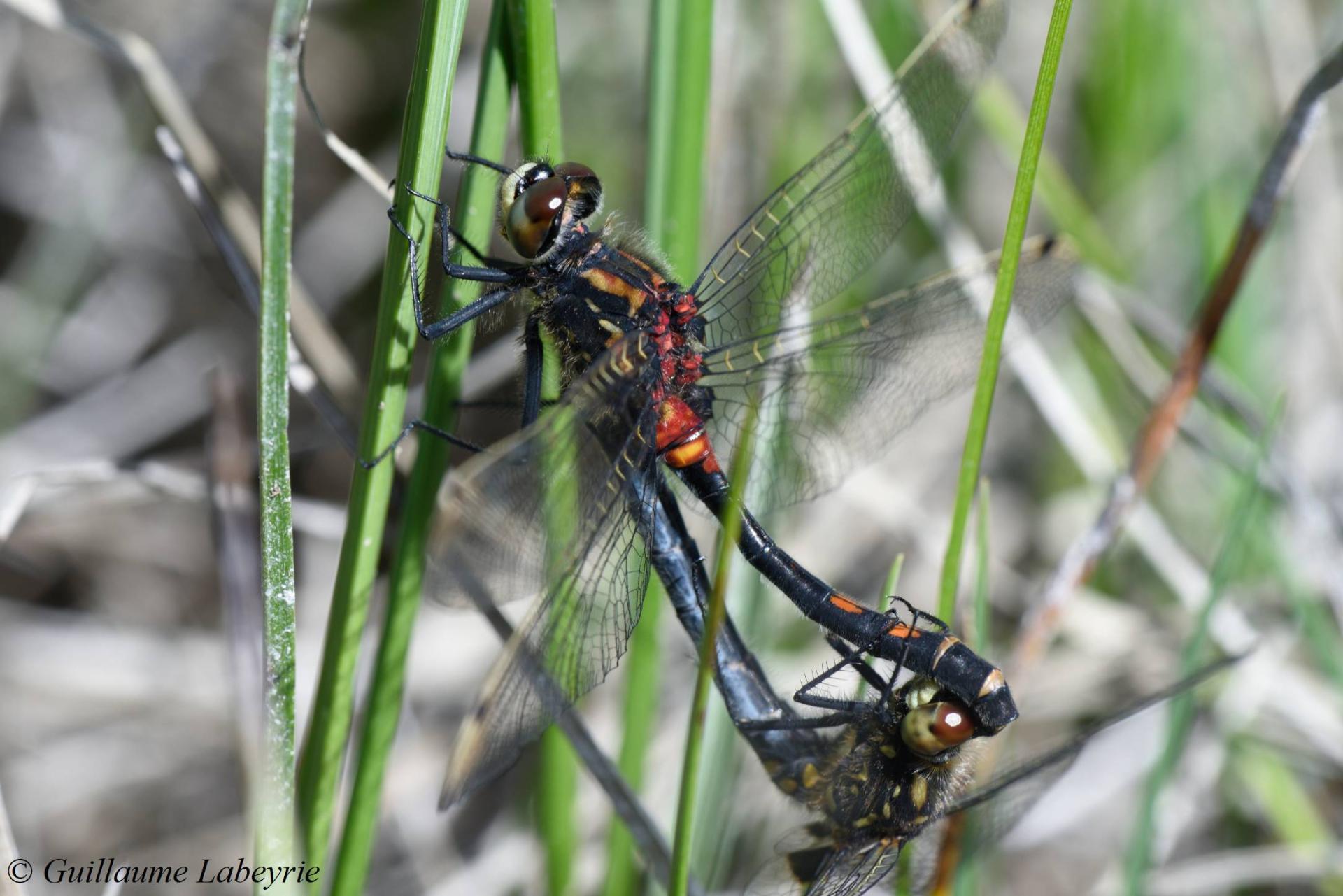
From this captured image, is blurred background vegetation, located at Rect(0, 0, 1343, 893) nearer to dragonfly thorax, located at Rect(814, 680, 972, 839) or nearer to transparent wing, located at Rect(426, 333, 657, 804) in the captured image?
dragonfly thorax, located at Rect(814, 680, 972, 839)

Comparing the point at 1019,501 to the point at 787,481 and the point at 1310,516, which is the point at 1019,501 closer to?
the point at 1310,516

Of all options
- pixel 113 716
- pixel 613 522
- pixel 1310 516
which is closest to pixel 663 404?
pixel 613 522

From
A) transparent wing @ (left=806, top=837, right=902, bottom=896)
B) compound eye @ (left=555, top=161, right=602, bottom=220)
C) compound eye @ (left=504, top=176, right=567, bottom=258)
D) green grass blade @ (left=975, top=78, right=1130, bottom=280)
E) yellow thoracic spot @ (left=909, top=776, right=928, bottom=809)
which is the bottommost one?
transparent wing @ (left=806, top=837, right=902, bottom=896)

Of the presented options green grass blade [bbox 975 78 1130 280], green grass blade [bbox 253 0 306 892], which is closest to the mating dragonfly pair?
green grass blade [bbox 253 0 306 892]

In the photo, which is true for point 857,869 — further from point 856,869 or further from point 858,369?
point 858,369

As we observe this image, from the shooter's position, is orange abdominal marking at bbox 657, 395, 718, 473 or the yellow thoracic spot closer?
the yellow thoracic spot

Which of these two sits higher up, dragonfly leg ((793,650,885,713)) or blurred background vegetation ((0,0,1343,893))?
blurred background vegetation ((0,0,1343,893))

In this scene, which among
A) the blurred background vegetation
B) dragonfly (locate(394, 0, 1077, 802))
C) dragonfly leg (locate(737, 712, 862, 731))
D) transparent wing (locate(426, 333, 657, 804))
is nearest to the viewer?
transparent wing (locate(426, 333, 657, 804))

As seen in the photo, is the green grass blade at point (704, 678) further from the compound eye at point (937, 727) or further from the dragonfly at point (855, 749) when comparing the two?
the compound eye at point (937, 727)
